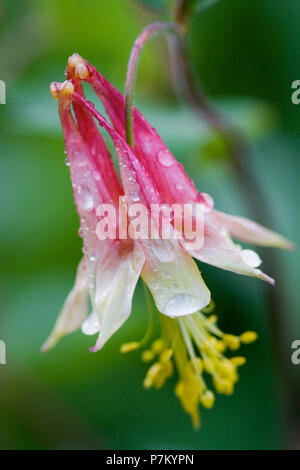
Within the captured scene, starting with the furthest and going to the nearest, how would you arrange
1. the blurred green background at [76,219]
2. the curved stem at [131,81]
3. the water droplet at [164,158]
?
the blurred green background at [76,219] → the water droplet at [164,158] → the curved stem at [131,81]

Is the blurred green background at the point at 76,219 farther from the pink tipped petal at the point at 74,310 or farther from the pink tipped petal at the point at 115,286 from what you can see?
the pink tipped petal at the point at 115,286

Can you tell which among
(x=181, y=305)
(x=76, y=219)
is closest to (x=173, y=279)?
(x=181, y=305)

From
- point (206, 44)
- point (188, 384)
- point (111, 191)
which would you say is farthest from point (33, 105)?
point (188, 384)

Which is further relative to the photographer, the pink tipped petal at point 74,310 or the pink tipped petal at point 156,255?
the pink tipped petal at point 74,310

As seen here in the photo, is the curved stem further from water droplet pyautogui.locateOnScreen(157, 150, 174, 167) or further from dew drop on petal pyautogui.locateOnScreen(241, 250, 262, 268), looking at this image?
dew drop on petal pyautogui.locateOnScreen(241, 250, 262, 268)

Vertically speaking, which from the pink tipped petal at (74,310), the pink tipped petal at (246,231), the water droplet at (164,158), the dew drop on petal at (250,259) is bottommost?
the pink tipped petal at (74,310)

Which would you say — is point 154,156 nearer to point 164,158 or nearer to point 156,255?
point 164,158

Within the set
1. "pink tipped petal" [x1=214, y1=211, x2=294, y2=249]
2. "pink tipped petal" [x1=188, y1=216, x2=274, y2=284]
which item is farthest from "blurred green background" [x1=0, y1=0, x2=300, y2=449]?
"pink tipped petal" [x1=188, y1=216, x2=274, y2=284]

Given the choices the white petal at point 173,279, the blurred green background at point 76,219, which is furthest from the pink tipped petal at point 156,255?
the blurred green background at point 76,219
